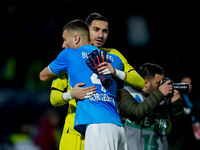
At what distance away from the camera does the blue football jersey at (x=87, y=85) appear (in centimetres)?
246

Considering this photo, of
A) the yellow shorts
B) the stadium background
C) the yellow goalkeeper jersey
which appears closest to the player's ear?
the yellow goalkeeper jersey

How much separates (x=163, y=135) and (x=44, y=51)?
554cm

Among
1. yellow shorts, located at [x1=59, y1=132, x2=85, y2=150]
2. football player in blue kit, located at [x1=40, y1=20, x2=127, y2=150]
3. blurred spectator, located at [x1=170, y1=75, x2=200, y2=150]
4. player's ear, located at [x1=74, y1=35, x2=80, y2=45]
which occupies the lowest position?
blurred spectator, located at [x1=170, y1=75, x2=200, y2=150]

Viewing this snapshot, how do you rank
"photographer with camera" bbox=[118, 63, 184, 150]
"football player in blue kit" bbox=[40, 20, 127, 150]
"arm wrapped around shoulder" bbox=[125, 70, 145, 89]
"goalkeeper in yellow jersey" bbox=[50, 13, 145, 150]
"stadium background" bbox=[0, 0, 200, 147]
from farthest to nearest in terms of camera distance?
"stadium background" bbox=[0, 0, 200, 147], "photographer with camera" bbox=[118, 63, 184, 150], "arm wrapped around shoulder" bbox=[125, 70, 145, 89], "goalkeeper in yellow jersey" bbox=[50, 13, 145, 150], "football player in blue kit" bbox=[40, 20, 127, 150]

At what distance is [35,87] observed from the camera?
8.45m

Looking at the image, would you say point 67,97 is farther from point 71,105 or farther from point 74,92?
point 71,105

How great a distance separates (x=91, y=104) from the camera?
2.50 metres

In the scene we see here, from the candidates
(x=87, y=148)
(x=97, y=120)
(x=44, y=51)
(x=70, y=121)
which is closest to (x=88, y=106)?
(x=97, y=120)

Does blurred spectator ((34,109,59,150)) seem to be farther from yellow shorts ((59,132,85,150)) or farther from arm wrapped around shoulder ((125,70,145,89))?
arm wrapped around shoulder ((125,70,145,89))

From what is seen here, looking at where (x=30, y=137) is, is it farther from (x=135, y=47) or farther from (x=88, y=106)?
(x=88, y=106)

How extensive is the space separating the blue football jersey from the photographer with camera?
0.79 metres

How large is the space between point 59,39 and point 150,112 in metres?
5.18

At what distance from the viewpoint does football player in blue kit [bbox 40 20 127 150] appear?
2387 millimetres

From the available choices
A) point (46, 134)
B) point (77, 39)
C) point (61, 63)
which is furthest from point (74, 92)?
point (46, 134)
